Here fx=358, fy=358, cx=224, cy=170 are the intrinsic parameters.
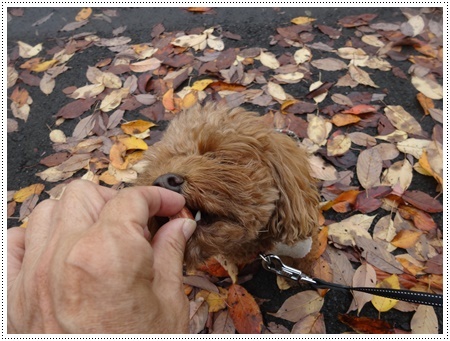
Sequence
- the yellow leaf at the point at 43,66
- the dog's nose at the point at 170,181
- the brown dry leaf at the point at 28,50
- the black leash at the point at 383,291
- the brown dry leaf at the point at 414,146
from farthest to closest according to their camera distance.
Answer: the brown dry leaf at the point at 28,50, the yellow leaf at the point at 43,66, the brown dry leaf at the point at 414,146, the black leash at the point at 383,291, the dog's nose at the point at 170,181

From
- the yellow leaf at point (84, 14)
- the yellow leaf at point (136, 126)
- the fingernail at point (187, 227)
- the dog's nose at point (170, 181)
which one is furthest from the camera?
the yellow leaf at point (84, 14)

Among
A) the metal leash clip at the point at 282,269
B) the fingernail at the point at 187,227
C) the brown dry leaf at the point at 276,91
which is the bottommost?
the metal leash clip at the point at 282,269

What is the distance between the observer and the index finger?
0.95 m

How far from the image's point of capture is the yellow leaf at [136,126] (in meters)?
2.83

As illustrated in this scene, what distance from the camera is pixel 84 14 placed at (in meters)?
3.77

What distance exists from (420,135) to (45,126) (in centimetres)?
294

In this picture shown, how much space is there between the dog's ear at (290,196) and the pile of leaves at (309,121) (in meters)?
0.47

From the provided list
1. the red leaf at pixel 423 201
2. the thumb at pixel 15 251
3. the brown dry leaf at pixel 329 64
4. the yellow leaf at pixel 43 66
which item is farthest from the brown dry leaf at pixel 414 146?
the yellow leaf at pixel 43 66

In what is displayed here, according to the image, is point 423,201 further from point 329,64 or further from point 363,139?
point 329,64

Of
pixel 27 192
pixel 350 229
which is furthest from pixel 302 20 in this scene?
pixel 27 192

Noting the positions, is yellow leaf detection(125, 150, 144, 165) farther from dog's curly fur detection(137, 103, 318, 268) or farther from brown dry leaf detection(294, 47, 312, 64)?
brown dry leaf detection(294, 47, 312, 64)

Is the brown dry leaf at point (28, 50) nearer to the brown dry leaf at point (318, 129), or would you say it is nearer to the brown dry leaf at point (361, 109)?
the brown dry leaf at point (318, 129)
